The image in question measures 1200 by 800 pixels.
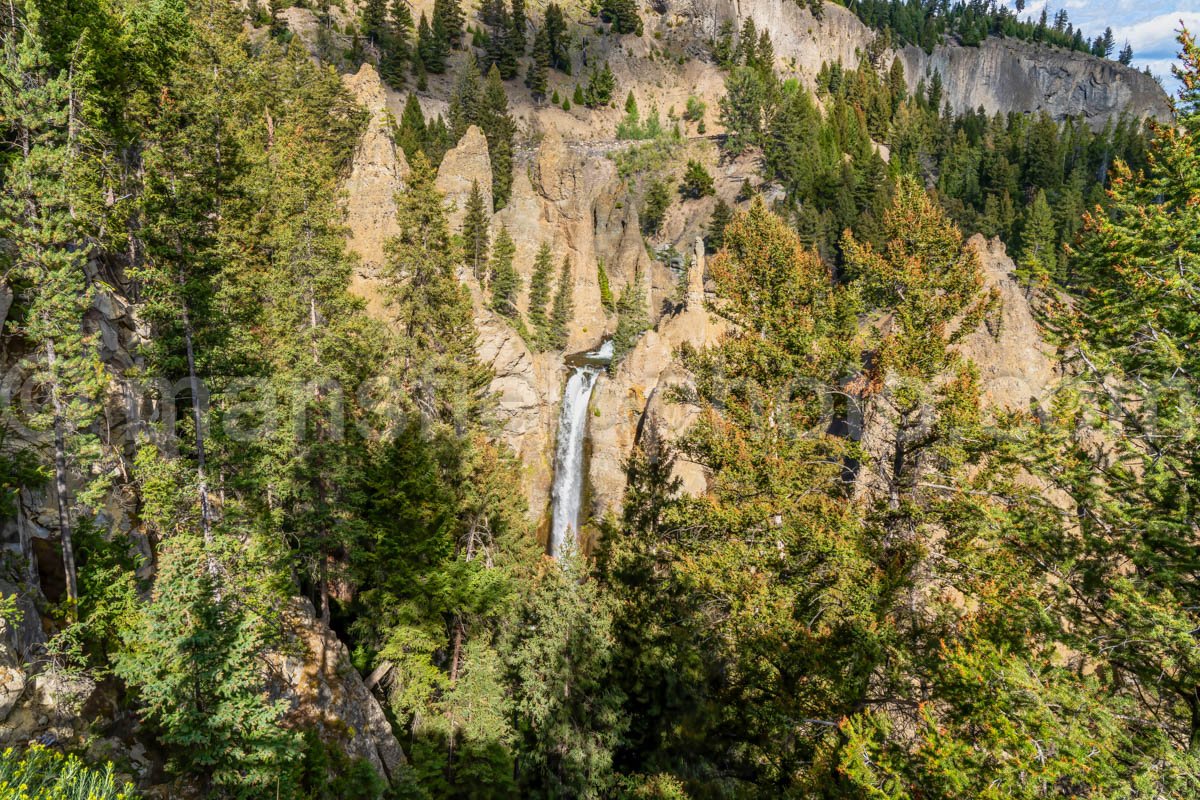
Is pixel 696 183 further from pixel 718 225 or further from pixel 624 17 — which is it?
pixel 624 17

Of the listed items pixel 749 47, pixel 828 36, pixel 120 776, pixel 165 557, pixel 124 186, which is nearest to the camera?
pixel 120 776

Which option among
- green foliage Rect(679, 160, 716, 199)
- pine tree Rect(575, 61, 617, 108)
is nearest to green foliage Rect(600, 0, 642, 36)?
pine tree Rect(575, 61, 617, 108)

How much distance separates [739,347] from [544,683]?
37.7 ft

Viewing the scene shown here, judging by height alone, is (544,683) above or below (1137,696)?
below

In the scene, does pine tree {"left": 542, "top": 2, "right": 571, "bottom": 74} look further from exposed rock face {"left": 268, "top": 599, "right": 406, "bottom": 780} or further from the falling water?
exposed rock face {"left": 268, "top": 599, "right": 406, "bottom": 780}

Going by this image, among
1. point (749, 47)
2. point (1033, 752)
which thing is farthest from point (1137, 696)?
point (749, 47)

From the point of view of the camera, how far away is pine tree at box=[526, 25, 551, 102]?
270 feet

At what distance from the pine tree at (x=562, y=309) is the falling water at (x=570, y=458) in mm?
9204

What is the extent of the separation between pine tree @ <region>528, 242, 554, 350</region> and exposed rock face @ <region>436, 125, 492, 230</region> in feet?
22.8

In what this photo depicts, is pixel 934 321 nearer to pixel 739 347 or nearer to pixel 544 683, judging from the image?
pixel 739 347

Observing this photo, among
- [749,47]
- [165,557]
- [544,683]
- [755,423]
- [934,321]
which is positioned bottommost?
[544,683]

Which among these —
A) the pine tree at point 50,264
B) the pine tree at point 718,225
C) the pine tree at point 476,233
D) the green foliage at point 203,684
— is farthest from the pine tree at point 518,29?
the green foliage at point 203,684

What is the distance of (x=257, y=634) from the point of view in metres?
12.0

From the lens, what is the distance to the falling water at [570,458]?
3656cm
